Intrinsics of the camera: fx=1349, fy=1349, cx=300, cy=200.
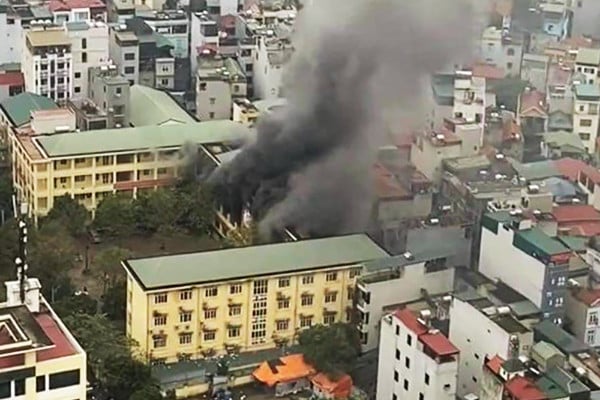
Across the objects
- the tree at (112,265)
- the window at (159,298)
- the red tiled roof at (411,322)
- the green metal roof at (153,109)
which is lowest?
the tree at (112,265)

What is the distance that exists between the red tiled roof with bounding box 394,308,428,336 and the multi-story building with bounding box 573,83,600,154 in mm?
8201

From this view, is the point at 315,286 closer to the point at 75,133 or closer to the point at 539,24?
the point at 75,133

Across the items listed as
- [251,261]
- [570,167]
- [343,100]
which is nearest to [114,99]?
[343,100]

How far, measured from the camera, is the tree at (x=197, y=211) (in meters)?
16.8

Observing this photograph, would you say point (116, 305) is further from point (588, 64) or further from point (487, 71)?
point (588, 64)

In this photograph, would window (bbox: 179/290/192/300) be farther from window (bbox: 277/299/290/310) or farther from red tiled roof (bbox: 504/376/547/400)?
red tiled roof (bbox: 504/376/547/400)

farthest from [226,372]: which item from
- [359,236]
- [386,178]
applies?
[386,178]

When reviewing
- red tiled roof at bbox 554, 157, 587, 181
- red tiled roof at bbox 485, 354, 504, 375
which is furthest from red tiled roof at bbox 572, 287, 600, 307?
red tiled roof at bbox 554, 157, 587, 181

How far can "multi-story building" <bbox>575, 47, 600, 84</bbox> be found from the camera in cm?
2153

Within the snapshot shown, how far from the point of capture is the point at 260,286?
13.7 m

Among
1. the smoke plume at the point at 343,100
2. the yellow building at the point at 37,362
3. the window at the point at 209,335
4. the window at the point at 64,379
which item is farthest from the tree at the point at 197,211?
the window at the point at 64,379

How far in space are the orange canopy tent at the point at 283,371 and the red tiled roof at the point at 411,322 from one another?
127cm

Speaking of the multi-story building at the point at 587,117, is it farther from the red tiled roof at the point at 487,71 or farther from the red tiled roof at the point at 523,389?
the red tiled roof at the point at 523,389

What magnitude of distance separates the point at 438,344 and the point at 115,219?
6.01 metres
